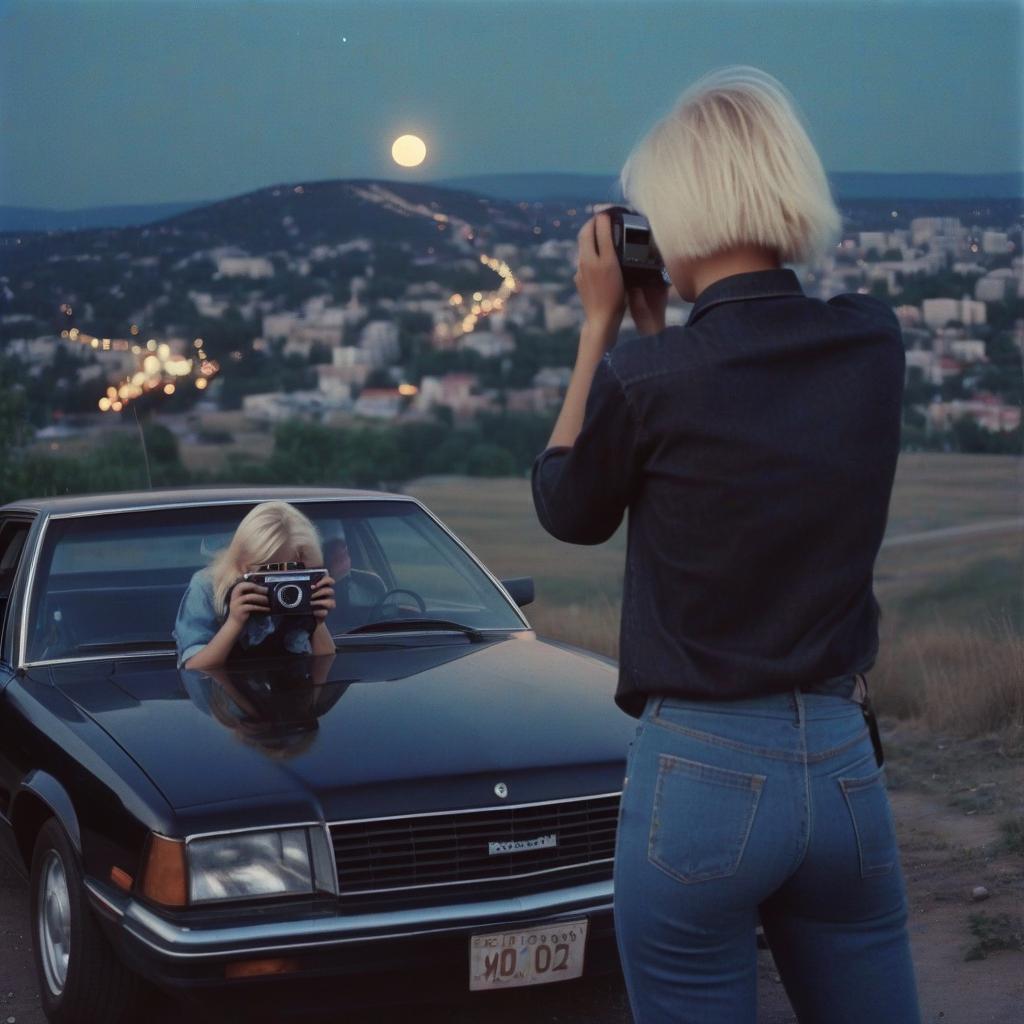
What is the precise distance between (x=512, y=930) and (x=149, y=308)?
21.6 meters

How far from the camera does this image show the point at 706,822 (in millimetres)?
1936

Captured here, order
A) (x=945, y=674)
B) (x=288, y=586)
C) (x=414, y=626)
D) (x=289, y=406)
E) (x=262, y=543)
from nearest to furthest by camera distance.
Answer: (x=288, y=586) → (x=262, y=543) → (x=414, y=626) → (x=945, y=674) → (x=289, y=406)

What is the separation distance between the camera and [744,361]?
1.97 meters

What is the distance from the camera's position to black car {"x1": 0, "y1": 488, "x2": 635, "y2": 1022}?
11.9 feet

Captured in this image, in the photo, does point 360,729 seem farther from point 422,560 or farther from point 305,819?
point 422,560

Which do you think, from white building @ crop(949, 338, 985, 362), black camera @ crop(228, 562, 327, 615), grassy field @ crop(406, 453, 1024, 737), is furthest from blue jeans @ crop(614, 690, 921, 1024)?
white building @ crop(949, 338, 985, 362)

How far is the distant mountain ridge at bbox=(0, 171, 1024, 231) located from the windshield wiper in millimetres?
13899

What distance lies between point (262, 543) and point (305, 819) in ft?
4.40

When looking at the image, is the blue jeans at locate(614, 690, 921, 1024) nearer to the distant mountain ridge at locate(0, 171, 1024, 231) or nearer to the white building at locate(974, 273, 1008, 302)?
the distant mountain ridge at locate(0, 171, 1024, 231)

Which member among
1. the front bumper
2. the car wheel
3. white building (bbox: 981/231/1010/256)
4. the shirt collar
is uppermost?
the shirt collar

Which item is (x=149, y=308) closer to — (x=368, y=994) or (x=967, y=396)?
(x=967, y=396)

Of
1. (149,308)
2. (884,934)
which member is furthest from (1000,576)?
(884,934)

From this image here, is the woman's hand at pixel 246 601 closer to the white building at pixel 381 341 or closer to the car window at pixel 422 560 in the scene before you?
the car window at pixel 422 560

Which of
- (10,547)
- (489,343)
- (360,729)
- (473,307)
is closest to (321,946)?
(360,729)
